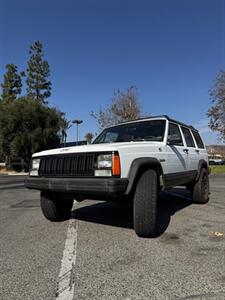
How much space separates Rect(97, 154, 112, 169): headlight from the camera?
13.6 ft

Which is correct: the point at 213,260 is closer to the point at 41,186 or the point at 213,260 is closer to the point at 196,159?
the point at 41,186

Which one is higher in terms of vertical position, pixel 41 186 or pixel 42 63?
pixel 42 63

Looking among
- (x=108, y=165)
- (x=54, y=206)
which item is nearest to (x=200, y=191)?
(x=54, y=206)

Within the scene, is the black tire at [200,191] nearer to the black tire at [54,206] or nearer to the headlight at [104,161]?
the black tire at [54,206]

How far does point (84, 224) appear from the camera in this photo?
542cm

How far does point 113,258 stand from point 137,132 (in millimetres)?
2860

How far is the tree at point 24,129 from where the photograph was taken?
107ft

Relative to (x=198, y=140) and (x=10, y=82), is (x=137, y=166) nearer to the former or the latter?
(x=198, y=140)

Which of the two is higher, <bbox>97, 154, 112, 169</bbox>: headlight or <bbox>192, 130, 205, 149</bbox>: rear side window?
<bbox>192, 130, 205, 149</bbox>: rear side window

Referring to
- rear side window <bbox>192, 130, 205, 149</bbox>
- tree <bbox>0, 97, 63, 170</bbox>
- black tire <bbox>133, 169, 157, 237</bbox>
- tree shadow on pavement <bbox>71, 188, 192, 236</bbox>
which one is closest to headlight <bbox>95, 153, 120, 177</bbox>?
black tire <bbox>133, 169, 157, 237</bbox>

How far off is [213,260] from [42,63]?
4601cm

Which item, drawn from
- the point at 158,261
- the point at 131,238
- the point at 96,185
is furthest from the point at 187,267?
the point at 96,185

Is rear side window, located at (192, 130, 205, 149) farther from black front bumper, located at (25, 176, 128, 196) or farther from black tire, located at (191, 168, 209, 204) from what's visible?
black front bumper, located at (25, 176, 128, 196)

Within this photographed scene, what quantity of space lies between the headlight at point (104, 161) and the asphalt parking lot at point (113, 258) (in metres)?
1.10
